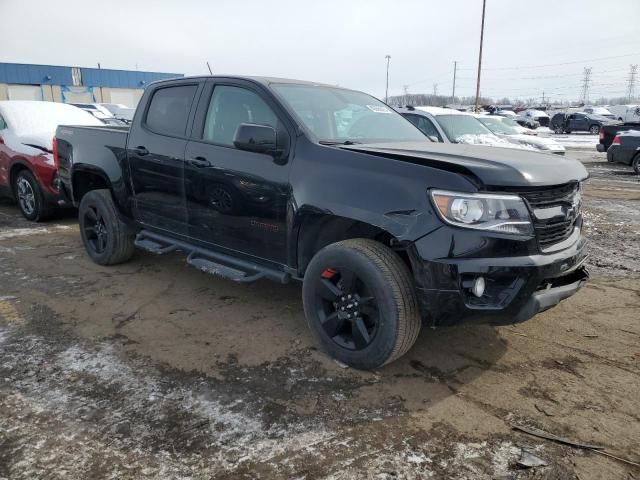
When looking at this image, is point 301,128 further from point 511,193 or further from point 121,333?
point 121,333

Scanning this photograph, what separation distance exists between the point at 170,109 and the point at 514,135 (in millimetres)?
8915

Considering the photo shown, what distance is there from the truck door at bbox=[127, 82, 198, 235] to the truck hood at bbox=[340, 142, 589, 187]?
1609 mm

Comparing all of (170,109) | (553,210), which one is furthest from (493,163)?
(170,109)

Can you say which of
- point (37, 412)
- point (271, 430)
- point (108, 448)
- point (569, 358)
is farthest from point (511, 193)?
point (37, 412)

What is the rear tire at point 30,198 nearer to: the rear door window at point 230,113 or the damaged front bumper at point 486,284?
the rear door window at point 230,113

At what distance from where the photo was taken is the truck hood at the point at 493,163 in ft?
8.86

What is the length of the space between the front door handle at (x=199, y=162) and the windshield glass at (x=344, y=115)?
764 mm

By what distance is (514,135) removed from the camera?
1118 centimetres

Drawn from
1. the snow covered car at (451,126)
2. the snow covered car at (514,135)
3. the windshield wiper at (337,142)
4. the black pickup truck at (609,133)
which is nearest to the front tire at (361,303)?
the windshield wiper at (337,142)

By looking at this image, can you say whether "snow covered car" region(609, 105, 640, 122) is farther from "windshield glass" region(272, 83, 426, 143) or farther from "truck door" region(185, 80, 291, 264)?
"truck door" region(185, 80, 291, 264)

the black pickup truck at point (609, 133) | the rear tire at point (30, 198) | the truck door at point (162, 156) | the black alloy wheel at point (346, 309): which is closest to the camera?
the black alloy wheel at point (346, 309)

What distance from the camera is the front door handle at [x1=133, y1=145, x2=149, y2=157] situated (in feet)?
14.6

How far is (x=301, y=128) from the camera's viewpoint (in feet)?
11.1

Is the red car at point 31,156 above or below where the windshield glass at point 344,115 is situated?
below
